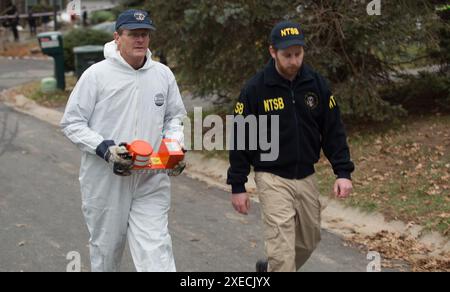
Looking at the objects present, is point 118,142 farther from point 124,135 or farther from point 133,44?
point 133,44

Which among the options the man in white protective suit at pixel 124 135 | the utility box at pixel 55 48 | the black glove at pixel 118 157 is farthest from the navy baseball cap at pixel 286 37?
the utility box at pixel 55 48

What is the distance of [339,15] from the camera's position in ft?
36.8

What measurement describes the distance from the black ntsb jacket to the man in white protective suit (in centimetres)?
53

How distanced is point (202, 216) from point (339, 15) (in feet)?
13.0

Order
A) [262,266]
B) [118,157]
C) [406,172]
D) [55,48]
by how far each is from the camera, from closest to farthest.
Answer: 1. [118,157]
2. [262,266]
3. [406,172]
4. [55,48]

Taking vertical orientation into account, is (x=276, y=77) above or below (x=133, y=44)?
below

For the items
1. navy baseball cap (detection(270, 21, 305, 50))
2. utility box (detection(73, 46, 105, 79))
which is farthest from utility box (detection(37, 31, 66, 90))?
navy baseball cap (detection(270, 21, 305, 50))

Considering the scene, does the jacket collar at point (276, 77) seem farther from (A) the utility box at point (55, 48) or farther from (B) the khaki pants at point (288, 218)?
(A) the utility box at point (55, 48)

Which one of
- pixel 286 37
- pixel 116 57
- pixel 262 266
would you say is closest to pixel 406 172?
pixel 262 266

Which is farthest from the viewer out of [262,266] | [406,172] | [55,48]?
[55,48]

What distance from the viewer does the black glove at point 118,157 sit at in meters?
4.84

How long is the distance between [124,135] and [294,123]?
1140mm

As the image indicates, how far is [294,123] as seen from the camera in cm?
534
